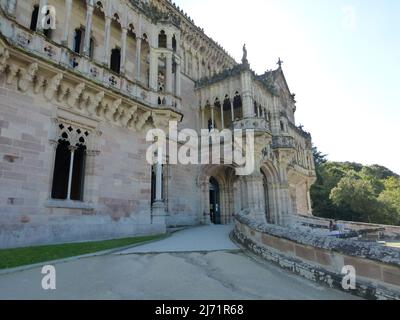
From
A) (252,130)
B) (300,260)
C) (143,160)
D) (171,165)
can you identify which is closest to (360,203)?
(252,130)

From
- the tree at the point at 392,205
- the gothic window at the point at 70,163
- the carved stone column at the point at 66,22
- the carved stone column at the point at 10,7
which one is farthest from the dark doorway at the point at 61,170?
the tree at the point at 392,205

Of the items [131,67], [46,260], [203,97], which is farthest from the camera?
[203,97]

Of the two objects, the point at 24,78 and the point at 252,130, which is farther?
the point at 252,130

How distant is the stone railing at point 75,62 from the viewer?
930cm

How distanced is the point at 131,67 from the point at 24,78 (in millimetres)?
6271

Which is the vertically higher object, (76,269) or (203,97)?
(203,97)

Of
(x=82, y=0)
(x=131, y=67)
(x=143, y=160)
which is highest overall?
(x=82, y=0)

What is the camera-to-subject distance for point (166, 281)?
5.27m

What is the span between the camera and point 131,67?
14.9m

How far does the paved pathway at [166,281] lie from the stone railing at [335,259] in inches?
8.7

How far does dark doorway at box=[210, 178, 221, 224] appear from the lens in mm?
22069

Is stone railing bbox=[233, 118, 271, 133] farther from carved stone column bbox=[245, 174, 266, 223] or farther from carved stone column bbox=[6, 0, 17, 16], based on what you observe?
carved stone column bbox=[6, 0, 17, 16]
